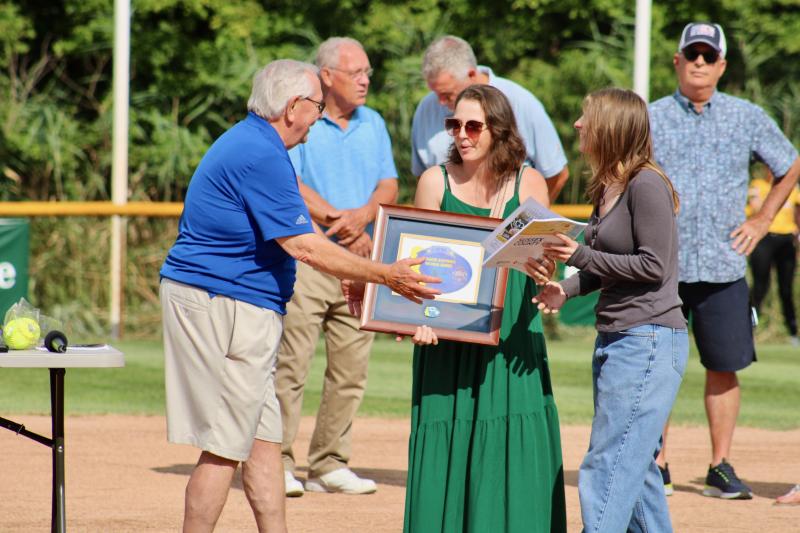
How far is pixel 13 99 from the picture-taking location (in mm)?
18750

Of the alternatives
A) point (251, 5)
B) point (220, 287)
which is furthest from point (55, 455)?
point (251, 5)

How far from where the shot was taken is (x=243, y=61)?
20.6 m

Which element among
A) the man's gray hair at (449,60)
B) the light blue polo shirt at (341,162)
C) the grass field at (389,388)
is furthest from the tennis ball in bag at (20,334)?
the grass field at (389,388)

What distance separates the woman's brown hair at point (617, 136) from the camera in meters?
4.82

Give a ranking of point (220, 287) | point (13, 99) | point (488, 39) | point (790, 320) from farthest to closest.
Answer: point (488, 39), point (13, 99), point (790, 320), point (220, 287)

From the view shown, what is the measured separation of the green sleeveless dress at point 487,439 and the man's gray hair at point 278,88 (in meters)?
1.06

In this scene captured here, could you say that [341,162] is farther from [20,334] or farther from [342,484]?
[20,334]

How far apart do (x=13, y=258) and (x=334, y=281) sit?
6091 millimetres

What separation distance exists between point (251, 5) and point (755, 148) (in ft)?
50.1

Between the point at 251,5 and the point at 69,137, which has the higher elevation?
the point at 251,5

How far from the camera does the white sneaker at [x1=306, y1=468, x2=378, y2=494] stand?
699 cm

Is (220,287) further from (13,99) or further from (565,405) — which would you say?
(13,99)

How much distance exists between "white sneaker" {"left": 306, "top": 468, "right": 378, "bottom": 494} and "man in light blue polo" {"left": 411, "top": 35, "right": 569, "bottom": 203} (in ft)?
5.35

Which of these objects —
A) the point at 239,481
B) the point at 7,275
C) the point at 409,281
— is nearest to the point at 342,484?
the point at 239,481
